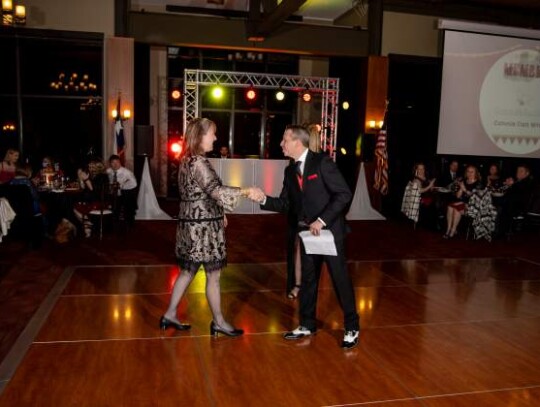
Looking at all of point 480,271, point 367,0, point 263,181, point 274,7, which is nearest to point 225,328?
point 480,271

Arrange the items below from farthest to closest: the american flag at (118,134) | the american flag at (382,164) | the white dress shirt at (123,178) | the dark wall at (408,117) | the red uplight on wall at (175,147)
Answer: the red uplight on wall at (175,147)
the dark wall at (408,117)
the american flag at (382,164)
the american flag at (118,134)
the white dress shirt at (123,178)

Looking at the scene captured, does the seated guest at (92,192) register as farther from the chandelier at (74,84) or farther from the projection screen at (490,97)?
the projection screen at (490,97)

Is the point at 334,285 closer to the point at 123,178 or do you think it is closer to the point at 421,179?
the point at 123,178

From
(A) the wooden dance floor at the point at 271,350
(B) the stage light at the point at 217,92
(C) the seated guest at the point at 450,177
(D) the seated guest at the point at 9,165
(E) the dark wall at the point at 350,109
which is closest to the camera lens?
(A) the wooden dance floor at the point at 271,350

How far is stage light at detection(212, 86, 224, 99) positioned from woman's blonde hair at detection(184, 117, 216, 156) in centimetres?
1019

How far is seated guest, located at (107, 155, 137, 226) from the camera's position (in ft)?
26.7

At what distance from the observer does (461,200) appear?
27.5ft

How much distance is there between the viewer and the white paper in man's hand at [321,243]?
3.43 meters

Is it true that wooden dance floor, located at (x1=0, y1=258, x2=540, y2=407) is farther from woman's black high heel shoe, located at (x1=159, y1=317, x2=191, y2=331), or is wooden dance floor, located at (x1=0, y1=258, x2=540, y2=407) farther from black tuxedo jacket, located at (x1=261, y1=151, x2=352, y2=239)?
black tuxedo jacket, located at (x1=261, y1=151, x2=352, y2=239)

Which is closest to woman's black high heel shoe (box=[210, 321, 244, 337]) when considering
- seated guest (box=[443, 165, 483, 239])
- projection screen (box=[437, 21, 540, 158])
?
seated guest (box=[443, 165, 483, 239])

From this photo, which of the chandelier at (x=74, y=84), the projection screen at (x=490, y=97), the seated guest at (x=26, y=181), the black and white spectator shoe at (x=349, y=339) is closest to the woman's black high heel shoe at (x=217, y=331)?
the black and white spectator shoe at (x=349, y=339)

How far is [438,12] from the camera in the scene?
37.0 feet

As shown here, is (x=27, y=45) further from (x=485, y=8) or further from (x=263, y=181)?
(x=485, y=8)

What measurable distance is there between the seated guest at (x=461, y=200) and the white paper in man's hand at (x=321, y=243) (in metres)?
5.43
